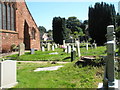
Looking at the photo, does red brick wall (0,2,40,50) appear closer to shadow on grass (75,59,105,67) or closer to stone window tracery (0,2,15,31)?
stone window tracery (0,2,15,31)

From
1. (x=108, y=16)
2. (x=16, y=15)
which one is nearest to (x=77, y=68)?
(x=16, y=15)

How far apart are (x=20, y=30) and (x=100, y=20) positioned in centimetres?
1686

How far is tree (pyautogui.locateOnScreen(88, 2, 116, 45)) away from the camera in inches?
1312

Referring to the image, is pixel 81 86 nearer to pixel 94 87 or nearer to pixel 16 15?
pixel 94 87

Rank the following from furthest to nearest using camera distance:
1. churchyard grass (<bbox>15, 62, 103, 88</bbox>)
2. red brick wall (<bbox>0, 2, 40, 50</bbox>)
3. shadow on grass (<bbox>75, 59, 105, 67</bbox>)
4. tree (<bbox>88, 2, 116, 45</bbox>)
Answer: tree (<bbox>88, 2, 116, 45</bbox>) < red brick wall (<bbox>0, 2, 40, 50</bbox>) < shadow on grass (<bbox>75, 59, 105, 67</bbox>) < churchyard grass (<bbox>15, 62, 103, 88</bbox>)

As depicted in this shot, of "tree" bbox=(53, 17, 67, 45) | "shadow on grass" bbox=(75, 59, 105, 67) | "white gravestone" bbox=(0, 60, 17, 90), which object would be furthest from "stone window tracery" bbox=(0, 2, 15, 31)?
"tree" bbox=(53, 17, 67, 45)

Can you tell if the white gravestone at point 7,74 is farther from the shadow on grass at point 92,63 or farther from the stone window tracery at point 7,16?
the stone window tracery at point 7,16

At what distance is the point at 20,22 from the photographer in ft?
81.0

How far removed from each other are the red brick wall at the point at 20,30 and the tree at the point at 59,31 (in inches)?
767

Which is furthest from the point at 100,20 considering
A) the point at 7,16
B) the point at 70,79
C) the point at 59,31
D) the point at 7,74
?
the point at 7,74

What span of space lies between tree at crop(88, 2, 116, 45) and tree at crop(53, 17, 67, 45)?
12487 millimetres

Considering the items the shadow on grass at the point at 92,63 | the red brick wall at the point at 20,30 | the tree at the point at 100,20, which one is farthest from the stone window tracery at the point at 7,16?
the tree at the point at 100,20

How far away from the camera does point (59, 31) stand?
1893 inches

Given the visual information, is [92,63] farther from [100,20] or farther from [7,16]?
[100,20]
